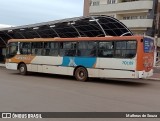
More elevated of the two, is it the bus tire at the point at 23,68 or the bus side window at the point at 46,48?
the bus side window at the point at 46,48

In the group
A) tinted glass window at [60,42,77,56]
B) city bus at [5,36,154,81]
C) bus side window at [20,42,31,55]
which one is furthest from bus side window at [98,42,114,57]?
bus side window at [20,42,31,55]

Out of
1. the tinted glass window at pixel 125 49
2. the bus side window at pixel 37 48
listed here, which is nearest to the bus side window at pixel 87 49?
the tinted glass window at pixel 125 49

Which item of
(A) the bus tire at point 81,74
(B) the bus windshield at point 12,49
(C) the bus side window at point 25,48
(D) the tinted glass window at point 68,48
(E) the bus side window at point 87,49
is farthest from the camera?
(B) the bus windshield at point 12,49

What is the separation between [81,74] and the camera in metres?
17.5

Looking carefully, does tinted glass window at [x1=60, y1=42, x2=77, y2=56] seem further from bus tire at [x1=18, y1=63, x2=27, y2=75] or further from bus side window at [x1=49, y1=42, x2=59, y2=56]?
bus tire at [x1=18, y1=63, x2=27, y2=75]

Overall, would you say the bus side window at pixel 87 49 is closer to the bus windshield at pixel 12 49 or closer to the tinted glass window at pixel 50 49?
the tinted glass window at pixel 50 49

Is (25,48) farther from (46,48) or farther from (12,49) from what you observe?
(46,48)

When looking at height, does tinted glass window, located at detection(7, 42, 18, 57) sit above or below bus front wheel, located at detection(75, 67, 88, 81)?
above

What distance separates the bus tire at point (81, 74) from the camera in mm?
17219

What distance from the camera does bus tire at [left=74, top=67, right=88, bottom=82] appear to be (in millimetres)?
17219

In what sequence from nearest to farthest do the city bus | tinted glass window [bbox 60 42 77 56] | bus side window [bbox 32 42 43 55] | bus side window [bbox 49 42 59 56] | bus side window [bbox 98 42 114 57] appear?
the city bus → bus side window [bbox 98 42 114 57] → tinted glass window [bbox 60 42 77 56] → bus side window [bbox 49 42 59 56] → bus side window [bbox 32 42 43 55]

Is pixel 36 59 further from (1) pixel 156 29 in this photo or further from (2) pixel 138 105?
(1) pixel 156 29

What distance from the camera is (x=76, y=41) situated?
17844mm

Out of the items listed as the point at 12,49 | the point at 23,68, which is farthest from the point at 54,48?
the point at 12,49
